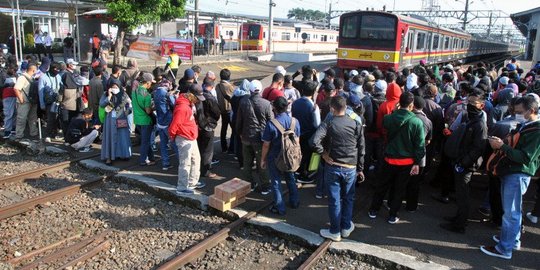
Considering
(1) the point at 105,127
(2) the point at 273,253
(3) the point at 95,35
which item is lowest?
(2) the point at 273,253

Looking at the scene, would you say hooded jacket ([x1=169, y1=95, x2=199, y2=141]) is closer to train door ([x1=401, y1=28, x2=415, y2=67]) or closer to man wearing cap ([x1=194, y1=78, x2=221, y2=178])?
man wearing cap ([x1=194, y1=78, x2=221, y2=178])

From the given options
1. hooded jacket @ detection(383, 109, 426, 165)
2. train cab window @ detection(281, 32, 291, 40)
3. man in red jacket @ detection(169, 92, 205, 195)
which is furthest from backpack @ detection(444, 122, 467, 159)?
train cab window @ detection(281, 32, 291, 40)

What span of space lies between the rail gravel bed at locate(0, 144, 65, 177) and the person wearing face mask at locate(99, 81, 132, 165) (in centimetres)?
112

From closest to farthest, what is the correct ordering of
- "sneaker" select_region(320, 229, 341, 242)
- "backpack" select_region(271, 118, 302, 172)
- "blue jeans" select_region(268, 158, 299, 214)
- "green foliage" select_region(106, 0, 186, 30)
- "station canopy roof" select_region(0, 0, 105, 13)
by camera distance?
1. "sneaker" select_region(320, 229, 341, 242)
2. "backpack" select_region(271, 118, 302, 172)
3. "blue jeans" select_region(268, 158, 299, 214)
4. "green foliage" select_region(106, 0, 186, 30)
5. "station canopy roof" select_region(0, 0, 105, 13)

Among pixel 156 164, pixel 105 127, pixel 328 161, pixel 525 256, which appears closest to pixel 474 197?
pixel 525 256

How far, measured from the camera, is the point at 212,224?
18.9 ft

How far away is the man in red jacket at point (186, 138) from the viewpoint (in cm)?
604

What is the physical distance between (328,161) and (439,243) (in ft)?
5.71

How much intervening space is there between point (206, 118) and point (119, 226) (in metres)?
2.12

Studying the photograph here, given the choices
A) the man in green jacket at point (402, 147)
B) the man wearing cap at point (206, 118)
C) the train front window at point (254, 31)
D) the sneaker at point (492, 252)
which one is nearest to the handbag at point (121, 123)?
the man wearing cap at point (206, 118)

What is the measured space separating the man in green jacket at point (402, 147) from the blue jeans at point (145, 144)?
4.11 meters

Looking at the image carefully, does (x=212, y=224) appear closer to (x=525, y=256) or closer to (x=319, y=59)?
(x=525, y=256)

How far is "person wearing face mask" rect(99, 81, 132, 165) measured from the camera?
748cm

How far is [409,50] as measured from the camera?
1571 cm
